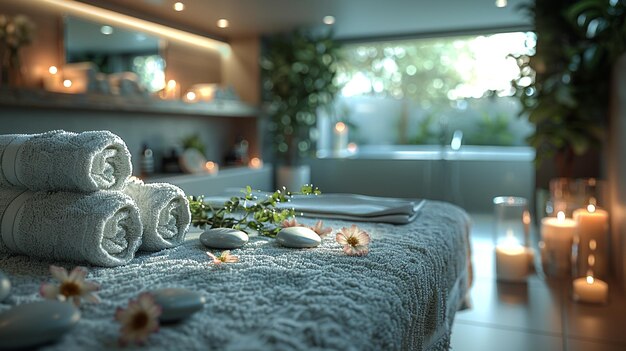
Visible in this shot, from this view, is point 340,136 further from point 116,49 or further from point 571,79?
point 571,79

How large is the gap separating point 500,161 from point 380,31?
165 cm

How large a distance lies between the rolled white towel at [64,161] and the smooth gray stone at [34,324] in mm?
345

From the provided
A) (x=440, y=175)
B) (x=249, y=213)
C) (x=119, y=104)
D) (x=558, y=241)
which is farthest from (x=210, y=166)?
(x=249, y=213)

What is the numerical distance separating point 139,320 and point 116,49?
3300 mm

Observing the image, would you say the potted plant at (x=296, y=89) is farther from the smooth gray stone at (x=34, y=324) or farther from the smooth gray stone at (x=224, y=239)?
the smooth gray stone at (x=34, y=324)

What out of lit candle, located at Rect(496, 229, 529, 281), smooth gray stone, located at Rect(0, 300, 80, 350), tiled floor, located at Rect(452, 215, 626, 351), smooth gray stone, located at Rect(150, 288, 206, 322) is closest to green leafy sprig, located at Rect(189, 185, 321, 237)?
smooth gray stone, located at Rect(150, 288, 206, 322)

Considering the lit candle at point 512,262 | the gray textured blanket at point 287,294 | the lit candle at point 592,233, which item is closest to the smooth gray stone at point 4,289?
the gray textured blanket at point 287,294

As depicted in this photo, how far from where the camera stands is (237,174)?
4180mm

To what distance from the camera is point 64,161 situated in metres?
0.89

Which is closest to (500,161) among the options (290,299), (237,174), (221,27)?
(237,174)

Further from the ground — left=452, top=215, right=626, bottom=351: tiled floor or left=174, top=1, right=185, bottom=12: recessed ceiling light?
left=174, top=1, right=185, bottom=12: recessed ceiling light

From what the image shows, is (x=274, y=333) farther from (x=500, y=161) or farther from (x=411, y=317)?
(x=500, y=161)

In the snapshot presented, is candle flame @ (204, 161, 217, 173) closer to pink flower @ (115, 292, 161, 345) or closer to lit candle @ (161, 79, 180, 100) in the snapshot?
lit candle @ (161, 79, 180, 100)

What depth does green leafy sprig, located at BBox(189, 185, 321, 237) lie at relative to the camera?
1.19 m
